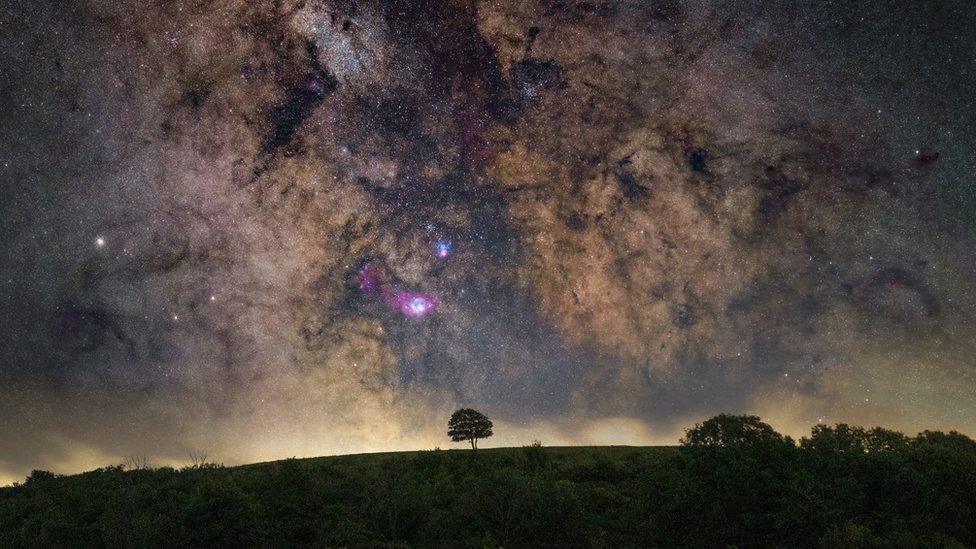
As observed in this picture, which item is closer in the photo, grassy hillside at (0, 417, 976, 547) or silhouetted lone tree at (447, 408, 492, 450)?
grassy hillside at (0, 417, 976, 547)

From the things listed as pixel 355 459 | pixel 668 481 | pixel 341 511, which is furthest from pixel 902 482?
pixel 355 459

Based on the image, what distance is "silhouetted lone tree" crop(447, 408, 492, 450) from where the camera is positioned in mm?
65812

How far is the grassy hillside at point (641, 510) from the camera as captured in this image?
78.9ft

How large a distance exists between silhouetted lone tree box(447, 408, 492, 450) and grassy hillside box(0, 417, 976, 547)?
93.9 feet

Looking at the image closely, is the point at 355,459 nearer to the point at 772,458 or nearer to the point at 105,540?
the point at 105,540

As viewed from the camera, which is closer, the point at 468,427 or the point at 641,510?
the point at 641,510

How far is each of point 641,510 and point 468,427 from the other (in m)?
41.4

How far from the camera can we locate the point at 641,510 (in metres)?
27.2

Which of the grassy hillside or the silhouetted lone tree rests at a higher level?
the silhouetted lone tree

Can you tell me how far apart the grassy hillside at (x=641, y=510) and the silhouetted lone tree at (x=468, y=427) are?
2863 centimetres

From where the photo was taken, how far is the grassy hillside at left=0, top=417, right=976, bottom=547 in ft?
78.9

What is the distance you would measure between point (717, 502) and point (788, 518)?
336 centimetres

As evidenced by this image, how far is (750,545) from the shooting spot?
81.3 feet

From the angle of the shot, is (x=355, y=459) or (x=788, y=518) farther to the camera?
(x=355, y=459)
